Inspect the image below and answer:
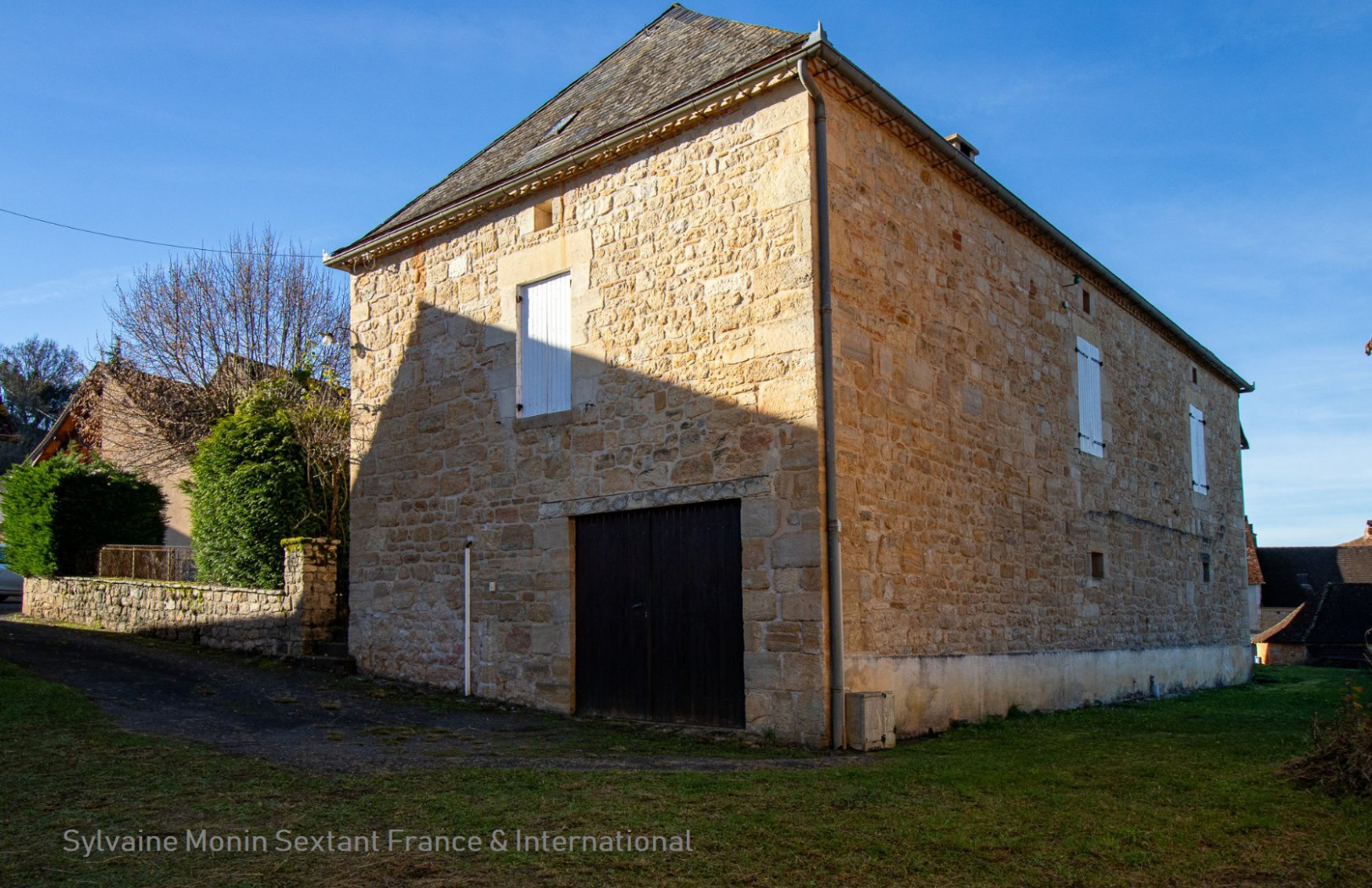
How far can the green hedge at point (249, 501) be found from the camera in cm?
1359

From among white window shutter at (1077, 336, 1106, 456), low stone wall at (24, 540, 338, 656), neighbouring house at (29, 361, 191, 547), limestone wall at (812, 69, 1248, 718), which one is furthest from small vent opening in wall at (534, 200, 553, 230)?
neighbouring house at (29, 361, 191, 547)

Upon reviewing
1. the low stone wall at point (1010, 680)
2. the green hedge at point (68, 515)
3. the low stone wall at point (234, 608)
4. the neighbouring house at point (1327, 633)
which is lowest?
the neighbouring house at point (1327, 633)

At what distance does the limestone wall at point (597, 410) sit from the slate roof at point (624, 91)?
1.30ft

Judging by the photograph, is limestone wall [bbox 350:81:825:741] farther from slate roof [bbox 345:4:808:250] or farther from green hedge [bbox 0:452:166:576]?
green hedge [bbox 0:452:166:576]

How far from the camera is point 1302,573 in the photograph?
3934 centimetres

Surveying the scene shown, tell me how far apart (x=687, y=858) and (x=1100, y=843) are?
197cm

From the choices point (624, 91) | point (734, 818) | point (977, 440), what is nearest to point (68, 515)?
point (624, 91)

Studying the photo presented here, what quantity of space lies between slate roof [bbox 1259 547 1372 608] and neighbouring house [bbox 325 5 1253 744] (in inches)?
1180

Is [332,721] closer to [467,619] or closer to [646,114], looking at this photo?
[467,619]

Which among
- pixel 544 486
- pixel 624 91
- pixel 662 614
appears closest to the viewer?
pixel 662 614

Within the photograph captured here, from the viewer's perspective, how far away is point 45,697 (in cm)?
884

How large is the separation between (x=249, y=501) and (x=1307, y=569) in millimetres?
38724

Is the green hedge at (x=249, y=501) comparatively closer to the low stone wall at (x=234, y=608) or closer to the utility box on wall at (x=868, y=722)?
the low stone wall at (x=234, y=608)

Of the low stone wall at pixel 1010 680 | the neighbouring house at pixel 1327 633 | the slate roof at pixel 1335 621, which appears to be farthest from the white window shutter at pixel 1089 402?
the slate roof at pixel 1335 621
